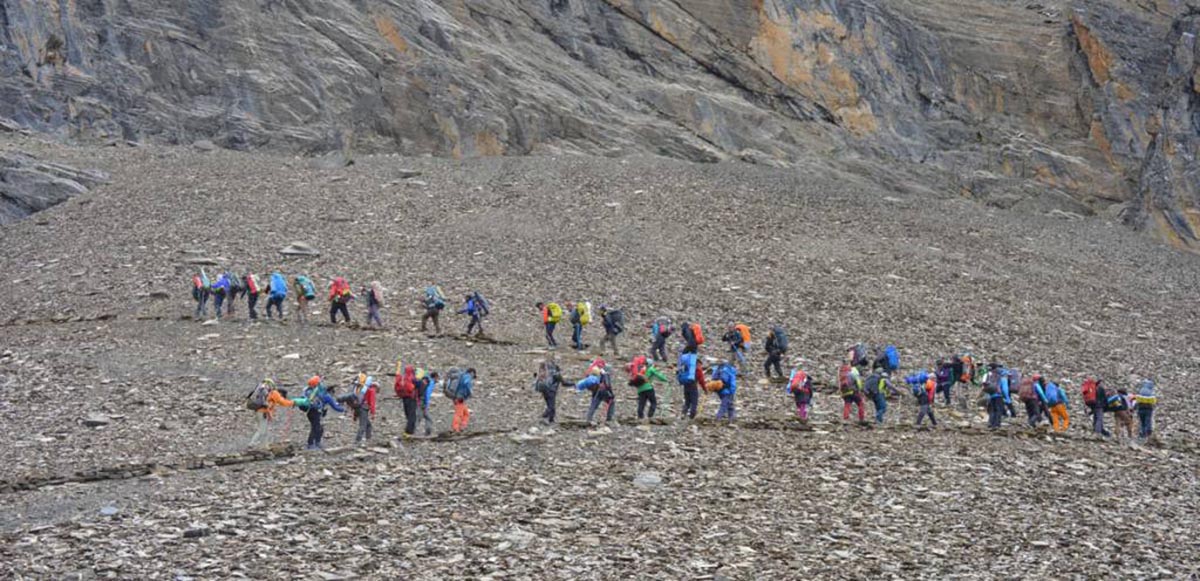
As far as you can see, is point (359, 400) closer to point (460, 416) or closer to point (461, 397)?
point (461, 397)

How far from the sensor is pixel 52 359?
2844cm

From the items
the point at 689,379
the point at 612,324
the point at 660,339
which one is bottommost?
the point at 689,379

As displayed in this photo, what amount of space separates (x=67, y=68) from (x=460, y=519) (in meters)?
51.3

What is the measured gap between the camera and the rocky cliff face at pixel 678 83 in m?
60.7

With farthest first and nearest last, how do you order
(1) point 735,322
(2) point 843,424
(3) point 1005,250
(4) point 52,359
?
(3) point 1005,250 < (1) point 735,322 < (4) point 52,359 < (2) point 843,424

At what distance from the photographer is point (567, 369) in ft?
92.2

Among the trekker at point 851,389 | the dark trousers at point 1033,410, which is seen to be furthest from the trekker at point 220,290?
the dark trousers at point 1033,410

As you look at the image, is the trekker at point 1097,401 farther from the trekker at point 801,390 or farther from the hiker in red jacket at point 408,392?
the hiker in red jacket at point 408,392

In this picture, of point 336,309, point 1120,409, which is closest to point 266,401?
point 336,309

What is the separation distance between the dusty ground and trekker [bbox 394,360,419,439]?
77 centimetres

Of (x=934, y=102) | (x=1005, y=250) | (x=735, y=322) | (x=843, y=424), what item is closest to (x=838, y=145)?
(x=934, y=102)

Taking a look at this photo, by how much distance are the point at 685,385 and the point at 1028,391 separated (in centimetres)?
700

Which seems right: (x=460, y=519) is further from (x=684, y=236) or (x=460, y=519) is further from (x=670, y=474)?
(x=684, y=236)

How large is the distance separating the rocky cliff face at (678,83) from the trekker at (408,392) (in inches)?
1582
